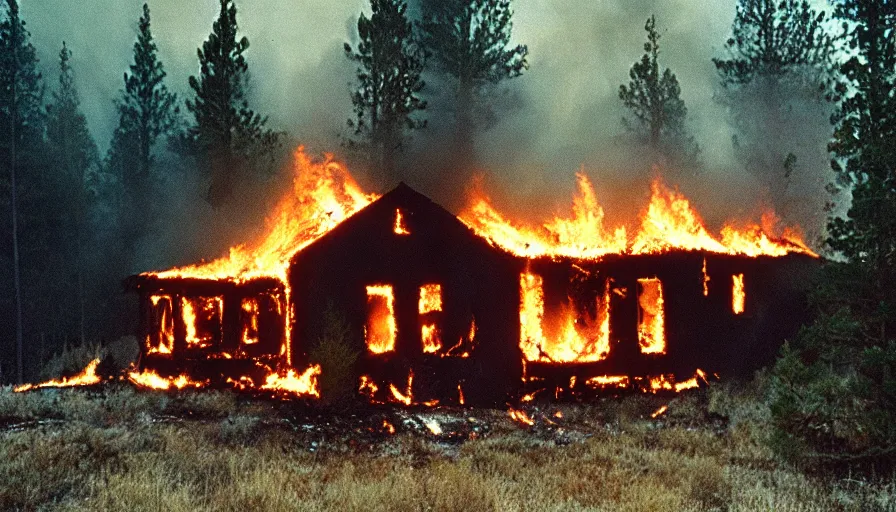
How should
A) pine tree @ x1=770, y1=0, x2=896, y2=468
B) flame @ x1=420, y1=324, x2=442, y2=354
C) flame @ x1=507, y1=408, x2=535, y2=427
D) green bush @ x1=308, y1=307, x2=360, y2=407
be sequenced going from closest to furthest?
pine tree @ x1=770, y1=0, x2=896, y2=468 → flame @ x1=507, y1=408, x2=535, y2=427 → green bush @ x1=308, y1=307, x2=360, y2=407 → flame @ x1=420, y1=324, x2=442, y2=354

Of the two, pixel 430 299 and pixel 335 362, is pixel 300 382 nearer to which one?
pixel 335 362

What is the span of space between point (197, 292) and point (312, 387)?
5071 millimetres

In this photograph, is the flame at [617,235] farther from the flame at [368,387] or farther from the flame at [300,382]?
the flame at [300,382]

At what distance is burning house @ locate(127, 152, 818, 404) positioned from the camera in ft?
62.6

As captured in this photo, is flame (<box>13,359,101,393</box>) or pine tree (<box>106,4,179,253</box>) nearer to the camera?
flame (<box>13,359,101,393</box>)

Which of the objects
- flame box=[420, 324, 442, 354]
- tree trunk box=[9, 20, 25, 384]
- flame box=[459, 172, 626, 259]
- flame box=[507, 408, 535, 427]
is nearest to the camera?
flame box=[507, 408, 535, 427]

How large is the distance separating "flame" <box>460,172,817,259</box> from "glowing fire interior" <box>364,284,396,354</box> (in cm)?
337

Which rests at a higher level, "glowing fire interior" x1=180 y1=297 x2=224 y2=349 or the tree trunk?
the tree trunk

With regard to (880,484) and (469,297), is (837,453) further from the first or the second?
(469,297)

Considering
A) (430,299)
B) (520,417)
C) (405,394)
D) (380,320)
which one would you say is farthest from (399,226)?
(520,417)

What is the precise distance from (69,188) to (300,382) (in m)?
34.2

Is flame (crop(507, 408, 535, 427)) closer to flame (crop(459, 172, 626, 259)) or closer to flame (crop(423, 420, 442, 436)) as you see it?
flame (crop(423, 420, 442, 436))

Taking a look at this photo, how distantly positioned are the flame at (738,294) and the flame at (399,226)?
35.8 feet

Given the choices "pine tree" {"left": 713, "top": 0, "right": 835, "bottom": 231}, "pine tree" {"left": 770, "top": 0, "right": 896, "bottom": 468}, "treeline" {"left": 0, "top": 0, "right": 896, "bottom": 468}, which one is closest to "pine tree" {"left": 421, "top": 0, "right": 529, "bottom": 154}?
"treeline" {"left": 0, "top": 0, "right": 896, "bottom": 468}
